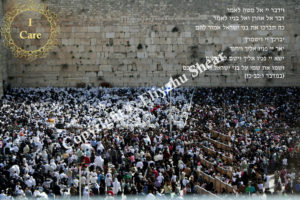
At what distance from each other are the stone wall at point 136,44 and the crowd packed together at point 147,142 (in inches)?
33.6

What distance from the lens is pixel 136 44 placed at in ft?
95.5

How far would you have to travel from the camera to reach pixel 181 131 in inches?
865

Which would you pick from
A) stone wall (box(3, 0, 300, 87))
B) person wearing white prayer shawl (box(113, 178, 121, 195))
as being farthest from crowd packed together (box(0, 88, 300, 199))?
stone wall (box(3, 0, 300, 87))

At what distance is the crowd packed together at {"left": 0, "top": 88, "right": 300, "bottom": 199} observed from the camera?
1585 cm

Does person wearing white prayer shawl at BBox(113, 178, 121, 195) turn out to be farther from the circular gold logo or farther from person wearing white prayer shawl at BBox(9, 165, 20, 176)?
the circular gold logo

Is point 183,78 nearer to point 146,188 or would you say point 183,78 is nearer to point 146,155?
point 146,155

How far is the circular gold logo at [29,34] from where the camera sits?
28.8 metres

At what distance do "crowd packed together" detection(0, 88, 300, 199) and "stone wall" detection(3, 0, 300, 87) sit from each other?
85 cm

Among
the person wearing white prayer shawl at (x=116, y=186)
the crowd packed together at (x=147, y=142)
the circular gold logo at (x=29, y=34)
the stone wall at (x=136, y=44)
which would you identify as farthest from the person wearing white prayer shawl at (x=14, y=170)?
the circular gold logo at (x=29, y=34)

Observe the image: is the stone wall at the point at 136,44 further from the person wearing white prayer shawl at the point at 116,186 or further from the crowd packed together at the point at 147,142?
the person wearing white prayer shawl at the point at 116,186

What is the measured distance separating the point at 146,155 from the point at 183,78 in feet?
37.6

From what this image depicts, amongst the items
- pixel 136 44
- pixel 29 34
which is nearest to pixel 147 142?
pixel 136 44

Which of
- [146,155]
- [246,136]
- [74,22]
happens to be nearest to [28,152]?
[146,155]

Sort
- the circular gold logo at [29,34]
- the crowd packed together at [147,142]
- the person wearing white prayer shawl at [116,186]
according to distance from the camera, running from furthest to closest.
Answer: the circular gold logo at [29,34] → the crowd packed together at [147,142] → the person wearing white prayer shawl at [116,186]
